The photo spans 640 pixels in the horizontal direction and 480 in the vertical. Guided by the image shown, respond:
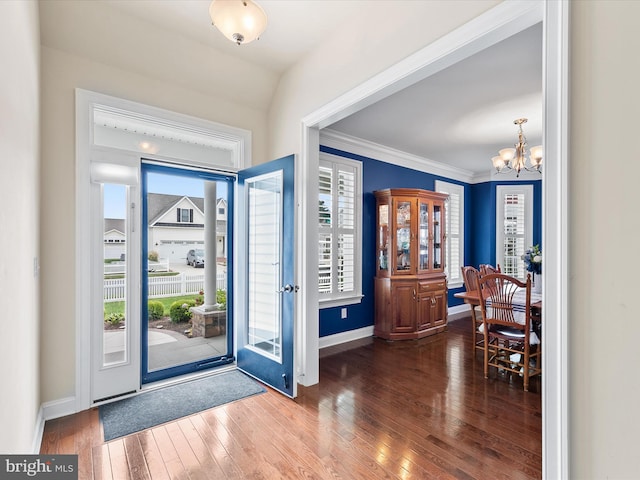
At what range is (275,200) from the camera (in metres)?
3.08

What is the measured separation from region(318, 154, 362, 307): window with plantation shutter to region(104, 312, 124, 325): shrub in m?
2.20

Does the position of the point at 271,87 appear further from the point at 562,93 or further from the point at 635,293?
the point at 635,293

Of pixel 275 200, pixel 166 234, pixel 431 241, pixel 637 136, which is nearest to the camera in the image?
pixel 637 136

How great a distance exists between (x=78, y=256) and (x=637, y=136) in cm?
346

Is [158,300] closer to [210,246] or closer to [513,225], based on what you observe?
[210,246]

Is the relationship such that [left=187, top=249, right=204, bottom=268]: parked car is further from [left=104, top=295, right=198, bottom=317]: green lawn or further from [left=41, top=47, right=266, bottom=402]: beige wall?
[left=41, top=47, right=266, bottom=402]: beige wall

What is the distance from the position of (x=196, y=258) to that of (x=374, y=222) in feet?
8.36

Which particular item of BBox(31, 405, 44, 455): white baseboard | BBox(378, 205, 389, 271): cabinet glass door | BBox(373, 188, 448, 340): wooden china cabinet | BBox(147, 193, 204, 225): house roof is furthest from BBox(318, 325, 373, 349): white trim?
BBox(31, 405, 44, 455): white baseboard

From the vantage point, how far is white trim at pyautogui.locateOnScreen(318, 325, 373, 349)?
4.21m

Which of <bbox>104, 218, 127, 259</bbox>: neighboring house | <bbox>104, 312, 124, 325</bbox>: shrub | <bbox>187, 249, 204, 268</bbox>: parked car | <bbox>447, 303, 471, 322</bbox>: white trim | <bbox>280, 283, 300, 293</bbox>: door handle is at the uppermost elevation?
<bbox>104, 218, 127, 259</bbox>: neighboring house

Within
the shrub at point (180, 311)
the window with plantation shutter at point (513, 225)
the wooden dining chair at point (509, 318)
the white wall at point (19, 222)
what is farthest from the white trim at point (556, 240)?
the window with plantation shutter at point (513, 225)

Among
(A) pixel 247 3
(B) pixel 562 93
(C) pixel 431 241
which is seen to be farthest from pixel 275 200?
(C) pixel 431 241

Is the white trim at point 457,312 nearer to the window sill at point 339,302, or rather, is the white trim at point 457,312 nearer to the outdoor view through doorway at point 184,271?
the window sill at point 339,302

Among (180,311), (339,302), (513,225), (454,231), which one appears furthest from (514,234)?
(180,311)
